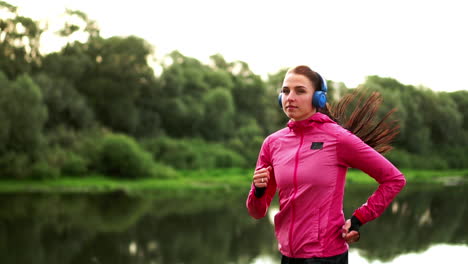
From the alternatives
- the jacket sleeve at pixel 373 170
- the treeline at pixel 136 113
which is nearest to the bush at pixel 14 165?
the treeline at pixel 136 113

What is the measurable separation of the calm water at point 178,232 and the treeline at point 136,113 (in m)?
6.45

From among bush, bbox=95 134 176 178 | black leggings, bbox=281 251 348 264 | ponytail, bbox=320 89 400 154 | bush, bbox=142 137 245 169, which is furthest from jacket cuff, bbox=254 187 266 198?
bush, bbox=142 137 245 169

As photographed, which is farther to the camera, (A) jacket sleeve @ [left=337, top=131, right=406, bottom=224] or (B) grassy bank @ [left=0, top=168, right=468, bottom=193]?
(B) grassy bank @ [left=0, top=168, right=468, bottom=193]

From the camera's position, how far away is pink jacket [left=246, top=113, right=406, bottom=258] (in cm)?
340

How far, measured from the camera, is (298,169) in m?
3.44

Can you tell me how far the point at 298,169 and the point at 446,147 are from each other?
58.6 m

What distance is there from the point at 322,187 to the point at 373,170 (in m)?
0.29

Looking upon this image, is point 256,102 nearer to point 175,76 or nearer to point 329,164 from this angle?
point 175,76

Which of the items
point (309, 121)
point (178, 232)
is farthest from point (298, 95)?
point (178, 232)

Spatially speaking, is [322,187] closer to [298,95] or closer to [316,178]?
[316,178]

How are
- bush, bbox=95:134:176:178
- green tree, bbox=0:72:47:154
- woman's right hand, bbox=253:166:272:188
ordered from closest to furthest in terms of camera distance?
woman's right hand, bbox=253:166:272:188 → green tree, bbox=0:72:47:154 → bush, bbox=95:134:176:178

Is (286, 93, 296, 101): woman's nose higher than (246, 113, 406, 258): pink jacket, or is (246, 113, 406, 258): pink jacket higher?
(286, 93, 296, 101): woman's nose

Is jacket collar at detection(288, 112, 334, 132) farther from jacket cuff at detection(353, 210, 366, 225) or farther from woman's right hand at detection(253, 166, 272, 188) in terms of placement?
jacket cuff at detection(353, 210, 366, 225)

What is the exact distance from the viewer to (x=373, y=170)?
346 centimetres
